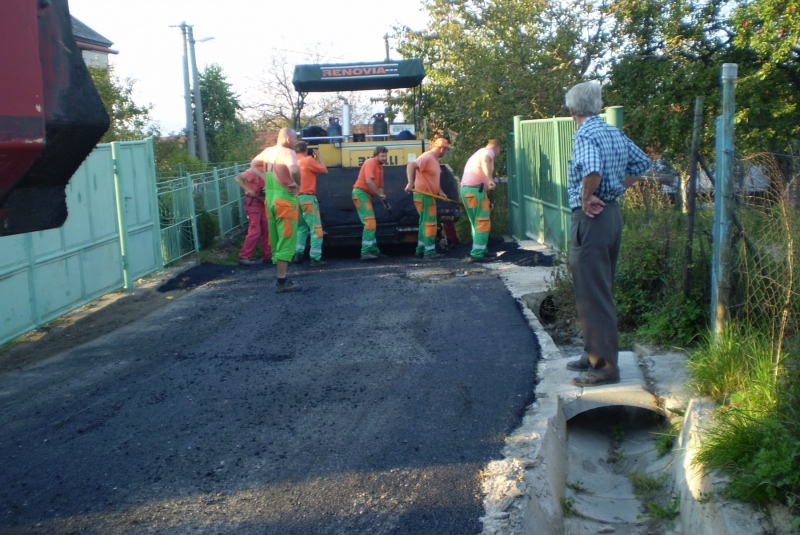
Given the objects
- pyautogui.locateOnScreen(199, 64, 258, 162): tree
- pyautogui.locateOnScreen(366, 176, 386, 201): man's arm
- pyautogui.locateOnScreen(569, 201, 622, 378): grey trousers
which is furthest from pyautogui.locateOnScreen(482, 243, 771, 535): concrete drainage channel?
pyautogui.locateOnScreen(199, 64, 258, 162): tree

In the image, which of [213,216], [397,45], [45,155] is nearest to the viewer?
[45,155]

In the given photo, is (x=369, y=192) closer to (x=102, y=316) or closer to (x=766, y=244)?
(x=102, y=316)

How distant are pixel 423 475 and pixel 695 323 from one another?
2.83 metres

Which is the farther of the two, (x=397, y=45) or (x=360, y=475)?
(x=397, y=45)

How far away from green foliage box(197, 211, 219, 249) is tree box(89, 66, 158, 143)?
6651 millimetres

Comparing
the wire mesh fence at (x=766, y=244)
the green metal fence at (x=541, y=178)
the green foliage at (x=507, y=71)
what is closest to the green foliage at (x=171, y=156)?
the green foliage at (x=507, y=71)

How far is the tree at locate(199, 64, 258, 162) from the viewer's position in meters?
31.1

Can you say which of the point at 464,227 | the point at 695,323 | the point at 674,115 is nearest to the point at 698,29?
the point at 674,115

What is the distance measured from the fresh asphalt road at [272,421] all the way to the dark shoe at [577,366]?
0.28 metres

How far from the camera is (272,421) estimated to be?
185 inches

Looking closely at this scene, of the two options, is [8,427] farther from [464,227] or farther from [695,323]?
[464,227]

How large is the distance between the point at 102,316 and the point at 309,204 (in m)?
3.62

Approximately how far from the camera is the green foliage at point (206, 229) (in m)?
13.6

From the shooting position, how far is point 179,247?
12.5 meters
